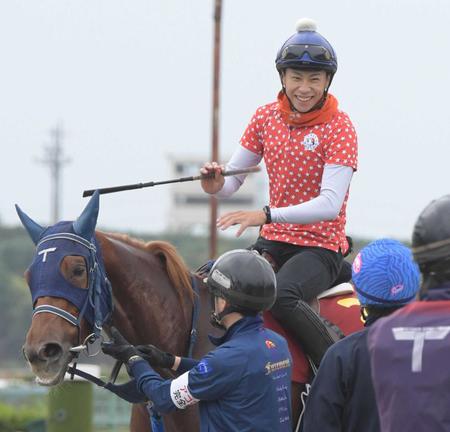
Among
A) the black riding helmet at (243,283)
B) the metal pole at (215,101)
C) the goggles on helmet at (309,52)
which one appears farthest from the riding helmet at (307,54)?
the metal pole at (215,101)

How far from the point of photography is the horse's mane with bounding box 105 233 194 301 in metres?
6.51

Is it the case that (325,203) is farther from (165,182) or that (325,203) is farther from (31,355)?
(31,355)

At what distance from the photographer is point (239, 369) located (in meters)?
4.96

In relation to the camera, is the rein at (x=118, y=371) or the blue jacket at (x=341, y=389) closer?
Answer: the blue jacket at (x=341, y=389)

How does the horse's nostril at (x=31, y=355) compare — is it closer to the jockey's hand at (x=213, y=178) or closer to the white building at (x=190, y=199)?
the jockey's hand at (x=213, y=178)

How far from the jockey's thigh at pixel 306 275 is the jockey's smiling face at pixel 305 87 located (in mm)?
811

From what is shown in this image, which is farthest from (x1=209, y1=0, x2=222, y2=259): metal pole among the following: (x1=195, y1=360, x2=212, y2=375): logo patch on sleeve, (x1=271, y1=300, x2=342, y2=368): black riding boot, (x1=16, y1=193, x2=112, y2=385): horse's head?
(x1=195, y1=360, x2=212, y2=375): logo patch on sleeve

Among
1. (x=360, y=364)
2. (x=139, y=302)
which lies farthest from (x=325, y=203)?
(x=360, y=364)

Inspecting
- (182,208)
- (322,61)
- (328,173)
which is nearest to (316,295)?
(328,173)

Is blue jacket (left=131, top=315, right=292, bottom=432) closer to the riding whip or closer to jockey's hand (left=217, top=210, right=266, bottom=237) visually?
jockey's hand (left=217, top=210, right=266, bottom=237)

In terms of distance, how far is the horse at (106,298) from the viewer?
19.1ft

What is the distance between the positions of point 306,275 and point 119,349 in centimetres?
132

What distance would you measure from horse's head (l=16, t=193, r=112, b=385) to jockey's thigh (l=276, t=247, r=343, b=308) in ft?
3.12

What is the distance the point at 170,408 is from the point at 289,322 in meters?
1.33
